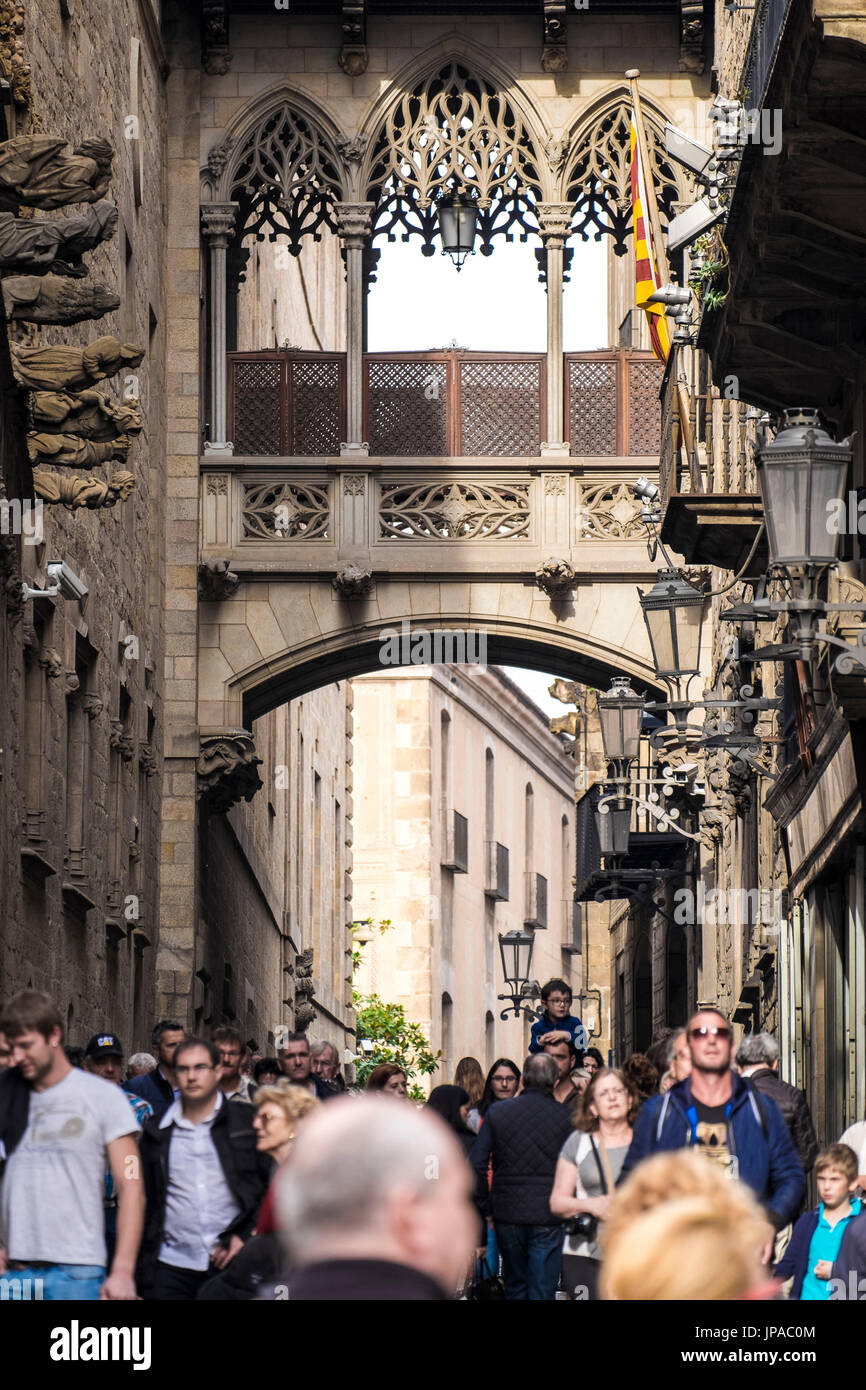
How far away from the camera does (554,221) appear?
27.5m

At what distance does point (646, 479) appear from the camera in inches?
1022

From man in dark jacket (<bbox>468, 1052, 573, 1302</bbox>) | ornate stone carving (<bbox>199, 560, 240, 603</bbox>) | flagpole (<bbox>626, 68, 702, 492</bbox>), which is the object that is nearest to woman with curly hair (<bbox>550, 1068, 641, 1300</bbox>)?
man in dark jacket (<bbox>468, 1052, 573, 1302</bbox>)

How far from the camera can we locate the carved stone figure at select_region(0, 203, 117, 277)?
12625mm

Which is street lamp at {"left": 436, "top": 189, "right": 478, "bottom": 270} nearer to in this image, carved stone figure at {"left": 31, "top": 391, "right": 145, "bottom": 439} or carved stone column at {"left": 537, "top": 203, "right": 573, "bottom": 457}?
carved stone column at {"left": 537, "top": 203, "right": 573, "bottom": 457}

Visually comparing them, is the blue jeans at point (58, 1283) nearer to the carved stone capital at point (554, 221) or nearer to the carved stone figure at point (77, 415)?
the carved stone figure at point (77, 415)

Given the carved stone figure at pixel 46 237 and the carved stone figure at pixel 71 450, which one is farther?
the carved stone figure at pixel 71 450

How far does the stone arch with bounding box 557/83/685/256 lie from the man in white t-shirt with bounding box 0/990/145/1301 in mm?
20269

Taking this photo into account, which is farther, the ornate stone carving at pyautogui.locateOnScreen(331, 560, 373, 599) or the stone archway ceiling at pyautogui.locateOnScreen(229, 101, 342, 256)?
the stone archway ceiling at pyautogui.locateOnScreen(229, 101, 342, 256)

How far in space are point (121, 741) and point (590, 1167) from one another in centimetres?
1362

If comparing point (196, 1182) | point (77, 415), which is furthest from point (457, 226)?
point (196, 1182)

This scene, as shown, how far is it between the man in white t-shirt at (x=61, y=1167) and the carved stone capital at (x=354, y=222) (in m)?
20.0

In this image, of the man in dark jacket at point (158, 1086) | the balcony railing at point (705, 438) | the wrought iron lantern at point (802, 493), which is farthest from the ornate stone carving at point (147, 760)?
the wrought iron lantern at point (802, 493)

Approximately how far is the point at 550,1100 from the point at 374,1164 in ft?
31.0

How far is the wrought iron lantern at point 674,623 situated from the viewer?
17.2 metres
